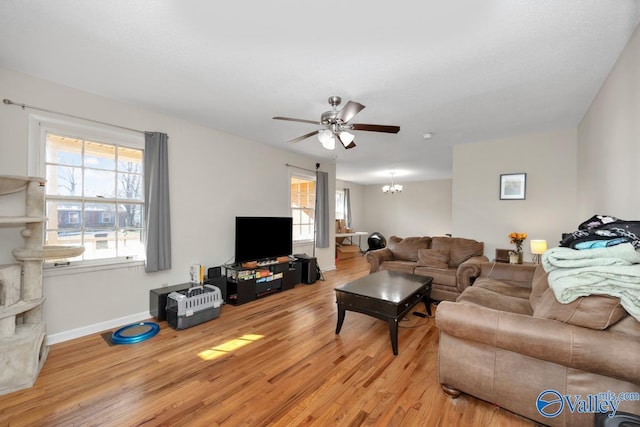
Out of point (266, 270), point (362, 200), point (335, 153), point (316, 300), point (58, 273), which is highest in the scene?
point (335, 153)

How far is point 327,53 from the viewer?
2.05 metres

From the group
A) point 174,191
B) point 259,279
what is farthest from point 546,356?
point 174,191

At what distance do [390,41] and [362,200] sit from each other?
329 inches

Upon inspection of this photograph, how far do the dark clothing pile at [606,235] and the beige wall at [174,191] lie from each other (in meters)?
3.96

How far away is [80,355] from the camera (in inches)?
93.3

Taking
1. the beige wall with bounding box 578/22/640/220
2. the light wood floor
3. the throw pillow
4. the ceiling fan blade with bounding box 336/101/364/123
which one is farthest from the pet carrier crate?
the beige wall with bounding box 578/22/640/220

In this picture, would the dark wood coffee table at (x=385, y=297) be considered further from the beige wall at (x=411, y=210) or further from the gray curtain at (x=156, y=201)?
the beige wall at (x=411, y=210)

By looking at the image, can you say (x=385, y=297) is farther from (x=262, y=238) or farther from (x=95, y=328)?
(x=95, y=328)

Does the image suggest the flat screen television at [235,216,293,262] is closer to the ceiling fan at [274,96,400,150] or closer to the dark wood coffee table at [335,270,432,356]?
the dark wood coffee table at [335,270,432,356]

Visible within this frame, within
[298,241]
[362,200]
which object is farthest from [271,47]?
[362,200]

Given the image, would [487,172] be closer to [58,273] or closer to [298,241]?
[298,241]

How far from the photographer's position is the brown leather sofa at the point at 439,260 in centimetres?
360

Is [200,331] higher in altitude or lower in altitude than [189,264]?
lower

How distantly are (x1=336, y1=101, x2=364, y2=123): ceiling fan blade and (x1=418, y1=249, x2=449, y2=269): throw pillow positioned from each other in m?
2.81
